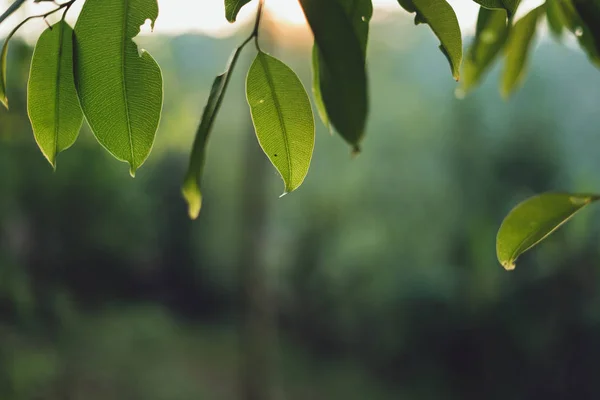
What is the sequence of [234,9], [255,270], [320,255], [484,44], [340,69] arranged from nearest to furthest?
[340,69] < [234,9] < [484,44] < [255,270] < [320,255]

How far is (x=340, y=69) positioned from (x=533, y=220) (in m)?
0.25

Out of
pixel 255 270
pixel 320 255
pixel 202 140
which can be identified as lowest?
pixel 320 255

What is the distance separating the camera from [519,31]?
53 cm

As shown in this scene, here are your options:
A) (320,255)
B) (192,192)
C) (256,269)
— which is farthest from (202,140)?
(320,255)

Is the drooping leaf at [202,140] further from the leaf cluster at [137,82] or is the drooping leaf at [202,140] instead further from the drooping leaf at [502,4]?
the drooping leaf at [502,4]

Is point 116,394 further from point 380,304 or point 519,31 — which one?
point 519,31

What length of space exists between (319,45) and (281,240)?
86.0 inches

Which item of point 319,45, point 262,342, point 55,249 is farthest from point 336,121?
point 55,249

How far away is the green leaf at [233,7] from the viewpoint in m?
0.31

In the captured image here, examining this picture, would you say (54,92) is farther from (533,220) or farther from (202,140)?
(533,220)

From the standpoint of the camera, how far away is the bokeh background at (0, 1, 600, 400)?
78.8 inches

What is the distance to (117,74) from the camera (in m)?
0.33

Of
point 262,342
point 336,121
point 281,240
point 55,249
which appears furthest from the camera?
point 281,240

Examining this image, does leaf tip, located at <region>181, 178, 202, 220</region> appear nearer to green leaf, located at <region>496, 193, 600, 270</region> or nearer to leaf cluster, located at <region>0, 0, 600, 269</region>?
leaf cluster, located at <region>0, 0, 600, 269</region>
